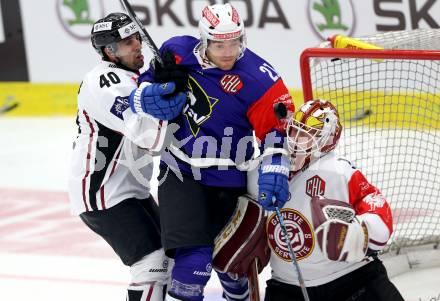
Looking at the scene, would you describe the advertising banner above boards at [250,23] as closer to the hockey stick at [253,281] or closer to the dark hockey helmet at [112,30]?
the dark hockey helmet at [112,30]

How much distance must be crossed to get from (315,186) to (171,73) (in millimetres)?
594

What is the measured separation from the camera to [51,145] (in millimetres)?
6258

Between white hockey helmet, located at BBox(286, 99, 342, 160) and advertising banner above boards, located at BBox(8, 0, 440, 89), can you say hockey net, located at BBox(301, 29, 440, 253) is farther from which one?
advertising banner above boards, located at BBox(8, 0, 440, 89)

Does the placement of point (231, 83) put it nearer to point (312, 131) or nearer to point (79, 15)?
point (312, 131)

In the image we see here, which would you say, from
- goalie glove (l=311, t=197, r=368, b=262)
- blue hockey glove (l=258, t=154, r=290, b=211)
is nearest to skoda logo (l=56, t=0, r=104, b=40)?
blue hockey glove (l=258, t=154, r=290, b=211)

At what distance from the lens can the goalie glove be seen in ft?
8.63

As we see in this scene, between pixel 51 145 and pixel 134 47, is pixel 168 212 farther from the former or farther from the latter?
pixel 51 145

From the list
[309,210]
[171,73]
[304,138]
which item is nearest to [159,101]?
[171,73]

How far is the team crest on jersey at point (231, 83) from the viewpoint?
303cm

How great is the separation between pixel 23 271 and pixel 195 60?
1.68 meters

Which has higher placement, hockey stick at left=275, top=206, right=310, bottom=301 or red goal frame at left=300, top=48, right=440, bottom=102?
red goal frame at left=300, top=48, right=440, bottom=102

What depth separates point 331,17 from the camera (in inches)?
240

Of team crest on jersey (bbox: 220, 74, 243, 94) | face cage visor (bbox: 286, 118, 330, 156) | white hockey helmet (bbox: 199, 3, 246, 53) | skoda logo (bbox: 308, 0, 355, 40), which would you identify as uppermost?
white hockey helmet (bbox: 199, 3, 246, 53)

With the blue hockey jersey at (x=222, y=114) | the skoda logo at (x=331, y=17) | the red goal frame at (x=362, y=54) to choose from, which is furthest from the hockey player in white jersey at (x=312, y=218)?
the skoda logo at (x=331, y=17)
